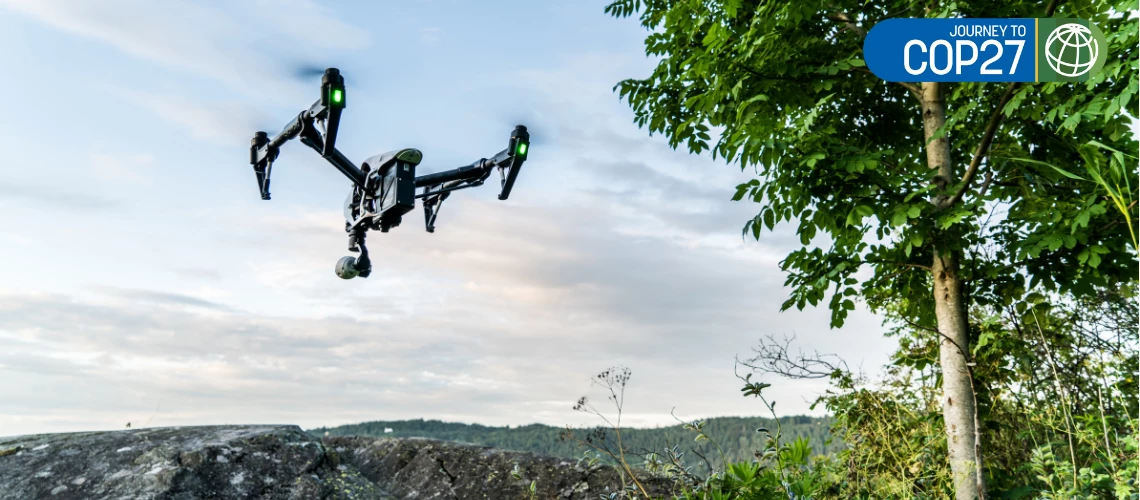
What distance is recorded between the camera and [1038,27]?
19.5ft

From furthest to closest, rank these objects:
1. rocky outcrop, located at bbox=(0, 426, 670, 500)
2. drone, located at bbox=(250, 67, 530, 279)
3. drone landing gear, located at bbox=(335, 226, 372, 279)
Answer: drone landing gear, located at bbox=(335, 226, 372, 279) → drone, located at bbox=(250, 67, 530, 279) → rocky outcrop, located at bbox=(0, 426, 670, 500)

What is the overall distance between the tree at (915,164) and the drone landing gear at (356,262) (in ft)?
10.4

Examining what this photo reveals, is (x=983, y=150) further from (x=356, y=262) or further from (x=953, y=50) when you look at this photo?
(x=356, y=262)

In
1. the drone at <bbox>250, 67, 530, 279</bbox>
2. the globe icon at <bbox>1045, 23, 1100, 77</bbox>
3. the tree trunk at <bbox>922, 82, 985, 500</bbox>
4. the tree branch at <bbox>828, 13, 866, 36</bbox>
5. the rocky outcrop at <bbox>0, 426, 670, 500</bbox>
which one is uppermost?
the tree branch at <bbox>828, 13, 866, 36</bbox>

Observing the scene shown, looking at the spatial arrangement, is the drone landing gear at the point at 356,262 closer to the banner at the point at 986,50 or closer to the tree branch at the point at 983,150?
the banner at the point at 986,50

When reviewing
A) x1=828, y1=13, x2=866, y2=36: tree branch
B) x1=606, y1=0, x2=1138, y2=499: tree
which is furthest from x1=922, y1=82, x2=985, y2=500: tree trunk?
x1=828, y1=13, x2=866, y2=36: tree branch

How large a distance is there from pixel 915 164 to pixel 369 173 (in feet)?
16.6

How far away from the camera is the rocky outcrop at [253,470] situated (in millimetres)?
4742

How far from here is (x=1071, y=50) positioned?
571 centimetres

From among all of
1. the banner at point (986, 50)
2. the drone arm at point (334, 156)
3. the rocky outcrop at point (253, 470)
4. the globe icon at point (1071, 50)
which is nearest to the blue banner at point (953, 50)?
the banner at point (986, 50)

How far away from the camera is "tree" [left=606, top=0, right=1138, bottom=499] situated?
18.8ft

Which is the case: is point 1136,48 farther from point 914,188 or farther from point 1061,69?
point 914,188

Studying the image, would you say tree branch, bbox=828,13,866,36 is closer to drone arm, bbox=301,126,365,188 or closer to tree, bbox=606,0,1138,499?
tree, bbox=606,0,1138,499

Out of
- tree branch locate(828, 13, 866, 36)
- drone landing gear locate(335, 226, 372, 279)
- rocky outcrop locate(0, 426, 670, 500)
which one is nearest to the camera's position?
rocky outcrop locate(0, 426, 670, 500)
